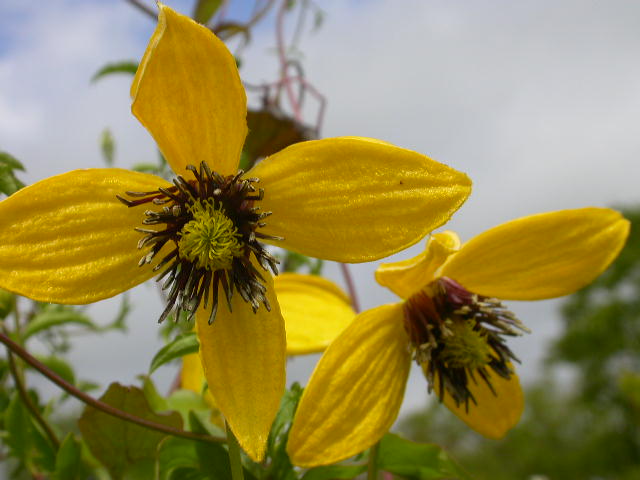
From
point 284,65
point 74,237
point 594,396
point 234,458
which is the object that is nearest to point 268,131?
point 284,65

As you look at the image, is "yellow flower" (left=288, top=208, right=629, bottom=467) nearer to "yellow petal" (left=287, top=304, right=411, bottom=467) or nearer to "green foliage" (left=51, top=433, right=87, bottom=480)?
"yellow petal" (left=287, top=304, right=411, bottom=467)

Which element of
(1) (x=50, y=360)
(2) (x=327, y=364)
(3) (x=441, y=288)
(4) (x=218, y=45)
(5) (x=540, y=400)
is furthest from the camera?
(5) (x=540, y=400)

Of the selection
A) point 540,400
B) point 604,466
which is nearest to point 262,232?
point 604,466

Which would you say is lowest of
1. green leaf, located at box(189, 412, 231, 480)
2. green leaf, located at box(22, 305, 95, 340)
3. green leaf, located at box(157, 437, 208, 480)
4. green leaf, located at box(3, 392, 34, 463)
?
green leaf, located at box(3, 392, 34, 463)

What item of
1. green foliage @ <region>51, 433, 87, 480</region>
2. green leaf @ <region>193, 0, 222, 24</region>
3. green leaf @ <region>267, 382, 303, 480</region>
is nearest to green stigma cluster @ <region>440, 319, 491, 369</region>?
green leaf @ <region>267, 382, 303, 480</region>

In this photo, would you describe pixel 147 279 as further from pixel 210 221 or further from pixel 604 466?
pixel 604 466

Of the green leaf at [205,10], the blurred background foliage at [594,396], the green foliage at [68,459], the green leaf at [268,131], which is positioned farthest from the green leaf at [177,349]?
the blurred background foliage at [594,396]

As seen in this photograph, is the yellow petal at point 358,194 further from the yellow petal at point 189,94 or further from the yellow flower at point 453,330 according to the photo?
the yellow flower at point 453,330
